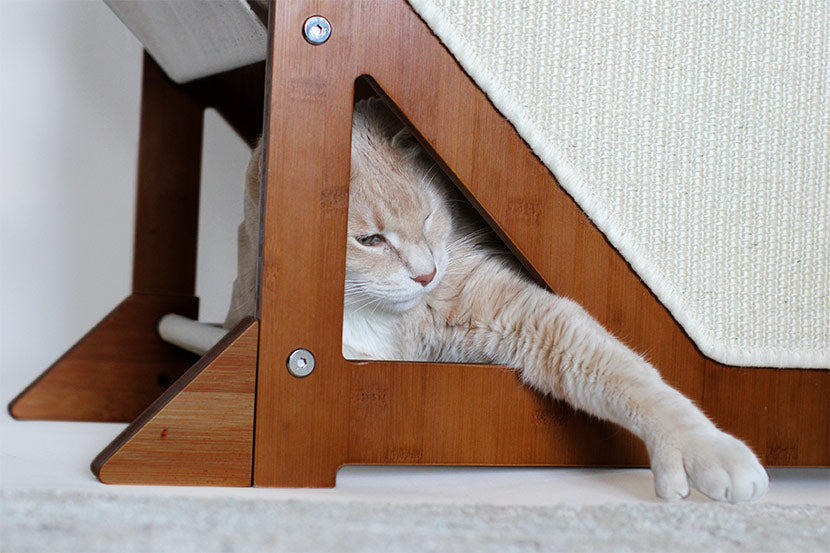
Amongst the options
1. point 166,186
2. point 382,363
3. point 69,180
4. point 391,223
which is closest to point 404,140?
point 391,223

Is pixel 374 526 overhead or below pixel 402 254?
below

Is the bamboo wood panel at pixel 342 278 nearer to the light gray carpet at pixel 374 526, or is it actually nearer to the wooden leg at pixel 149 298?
the light gray carpet at pixel 374 526

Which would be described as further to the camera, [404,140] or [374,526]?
[404,140]

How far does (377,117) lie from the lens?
150cm

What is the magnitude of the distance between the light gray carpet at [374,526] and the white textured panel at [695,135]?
0.43 metres

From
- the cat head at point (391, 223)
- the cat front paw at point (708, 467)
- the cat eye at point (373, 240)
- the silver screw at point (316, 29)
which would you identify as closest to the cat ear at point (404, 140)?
the cat head at point (391, 223)

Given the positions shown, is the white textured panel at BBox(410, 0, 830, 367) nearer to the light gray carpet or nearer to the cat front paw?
the cat front paw

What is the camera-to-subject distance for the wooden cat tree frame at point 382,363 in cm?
115

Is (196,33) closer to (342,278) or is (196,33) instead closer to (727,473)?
(342,278)

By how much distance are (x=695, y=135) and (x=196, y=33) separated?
92 cm

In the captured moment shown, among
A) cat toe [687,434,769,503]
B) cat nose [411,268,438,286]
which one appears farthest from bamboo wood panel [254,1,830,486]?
cat toe [687,434,769,503]

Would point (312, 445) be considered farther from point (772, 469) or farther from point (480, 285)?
point (772, 469)

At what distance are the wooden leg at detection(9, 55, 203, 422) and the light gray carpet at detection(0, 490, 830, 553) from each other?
3.25 feet

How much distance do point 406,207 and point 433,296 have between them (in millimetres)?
151
